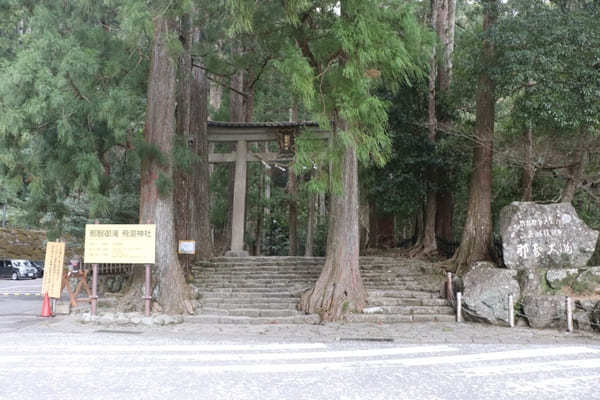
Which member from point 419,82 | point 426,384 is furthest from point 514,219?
point 426,384

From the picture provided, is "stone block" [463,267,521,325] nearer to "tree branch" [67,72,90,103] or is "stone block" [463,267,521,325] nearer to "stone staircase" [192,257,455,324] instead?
"stone staircase" [192,257,455,324]

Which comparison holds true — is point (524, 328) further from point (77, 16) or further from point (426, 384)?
point (77, 16)

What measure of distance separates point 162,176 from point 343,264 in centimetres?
424

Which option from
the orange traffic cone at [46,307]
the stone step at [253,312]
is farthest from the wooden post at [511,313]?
the orange traffic cone at [46,307]

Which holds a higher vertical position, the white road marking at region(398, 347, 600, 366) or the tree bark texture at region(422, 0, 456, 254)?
the tree bark texture at region(422, 0, 456, 254)

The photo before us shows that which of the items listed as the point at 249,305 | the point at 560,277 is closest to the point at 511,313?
the point at 560,277

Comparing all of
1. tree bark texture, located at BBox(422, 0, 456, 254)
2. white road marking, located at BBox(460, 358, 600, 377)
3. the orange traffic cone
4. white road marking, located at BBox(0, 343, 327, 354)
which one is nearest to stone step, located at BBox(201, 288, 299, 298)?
→ the orange traffic cone

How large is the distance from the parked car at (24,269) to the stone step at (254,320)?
19.1 m

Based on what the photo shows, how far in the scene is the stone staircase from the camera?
10.9 metres

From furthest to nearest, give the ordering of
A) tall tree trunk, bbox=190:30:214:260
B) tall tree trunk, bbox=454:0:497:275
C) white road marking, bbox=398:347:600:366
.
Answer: tall tree trunk, bbox=190:30:214:260 → tall tree trunk, bbox=454:0:497:275 → white road marking, bbox=398:347:600:366

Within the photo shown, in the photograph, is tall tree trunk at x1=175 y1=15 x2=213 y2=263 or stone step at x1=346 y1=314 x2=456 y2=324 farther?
tall tree trunk at x1=175 y1=15 x2=213 y2=263

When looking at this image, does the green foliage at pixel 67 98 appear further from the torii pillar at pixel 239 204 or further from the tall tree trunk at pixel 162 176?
the torii pillar at pixel 239 204

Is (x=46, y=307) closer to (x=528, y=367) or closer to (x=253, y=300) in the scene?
(x=253, y=300)

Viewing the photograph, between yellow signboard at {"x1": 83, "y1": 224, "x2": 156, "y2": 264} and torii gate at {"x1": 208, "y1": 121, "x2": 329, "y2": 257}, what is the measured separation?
5.33 meters
